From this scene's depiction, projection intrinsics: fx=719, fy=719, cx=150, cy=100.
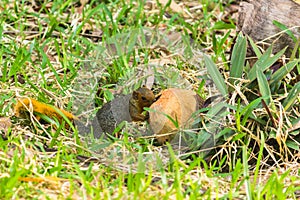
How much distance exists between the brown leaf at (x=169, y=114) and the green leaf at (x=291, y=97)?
16.5 inches

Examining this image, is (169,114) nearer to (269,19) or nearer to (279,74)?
(279,74)

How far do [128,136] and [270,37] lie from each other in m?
0.91

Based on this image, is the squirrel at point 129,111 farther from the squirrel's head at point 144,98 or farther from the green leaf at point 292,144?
the green leaf at point 292,144

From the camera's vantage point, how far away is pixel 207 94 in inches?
148

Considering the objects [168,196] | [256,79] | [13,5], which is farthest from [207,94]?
[13,5]

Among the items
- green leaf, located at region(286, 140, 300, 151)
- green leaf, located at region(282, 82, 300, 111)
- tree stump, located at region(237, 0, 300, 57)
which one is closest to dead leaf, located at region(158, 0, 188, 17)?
tree stump, located at region(237, 0, 300, 57)

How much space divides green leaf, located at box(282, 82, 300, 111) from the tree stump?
40 centimetres

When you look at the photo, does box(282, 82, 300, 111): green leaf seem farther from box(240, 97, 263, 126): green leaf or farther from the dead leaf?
the dead leaf

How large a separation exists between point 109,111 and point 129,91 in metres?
0.29

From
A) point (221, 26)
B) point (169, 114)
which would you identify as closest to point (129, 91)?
point (169, 114)

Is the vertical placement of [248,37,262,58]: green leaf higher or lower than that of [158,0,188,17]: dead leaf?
higher

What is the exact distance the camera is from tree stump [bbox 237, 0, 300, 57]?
12.1ft

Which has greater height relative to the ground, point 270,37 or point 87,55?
point 270,37

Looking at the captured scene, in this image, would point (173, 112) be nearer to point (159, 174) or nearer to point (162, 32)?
point (159, 174)
